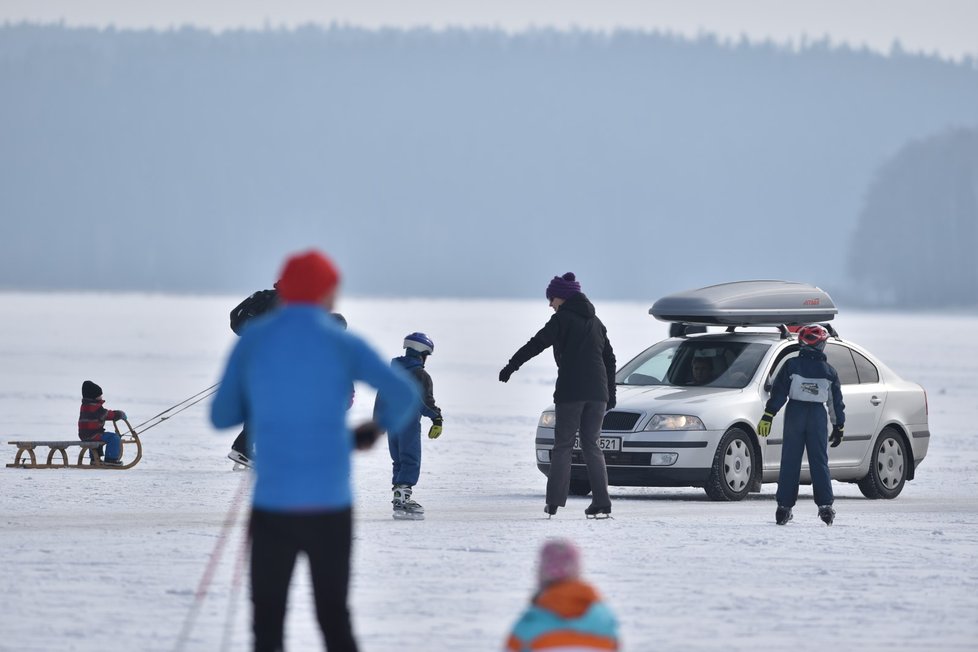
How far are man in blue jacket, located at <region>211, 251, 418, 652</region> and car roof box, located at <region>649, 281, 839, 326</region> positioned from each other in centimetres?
1057

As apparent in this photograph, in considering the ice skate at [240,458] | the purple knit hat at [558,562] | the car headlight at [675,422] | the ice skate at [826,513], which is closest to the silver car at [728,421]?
the car headlight at [675,422]

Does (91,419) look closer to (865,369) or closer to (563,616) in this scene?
(865,369)

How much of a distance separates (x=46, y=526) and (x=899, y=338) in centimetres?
7054

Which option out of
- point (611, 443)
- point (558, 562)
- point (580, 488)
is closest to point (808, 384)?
point (611, 443)

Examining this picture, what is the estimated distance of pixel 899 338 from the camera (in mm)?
79312

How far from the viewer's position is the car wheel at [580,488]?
16.0 metres

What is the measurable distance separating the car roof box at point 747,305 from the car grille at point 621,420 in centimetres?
125

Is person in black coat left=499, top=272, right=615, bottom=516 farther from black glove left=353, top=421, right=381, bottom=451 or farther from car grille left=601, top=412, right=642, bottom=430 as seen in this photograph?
black glove left=353, top=421, right=381, bottom=451

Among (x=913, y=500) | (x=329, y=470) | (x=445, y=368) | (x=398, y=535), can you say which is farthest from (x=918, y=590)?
(x=445, y=368)

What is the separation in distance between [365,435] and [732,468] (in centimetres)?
1011

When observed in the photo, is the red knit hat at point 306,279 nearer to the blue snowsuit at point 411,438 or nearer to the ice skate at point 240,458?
the blue snowsuit at point 411,438

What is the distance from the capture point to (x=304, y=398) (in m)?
5.56

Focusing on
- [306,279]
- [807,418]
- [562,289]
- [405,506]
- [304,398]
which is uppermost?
[306,279]

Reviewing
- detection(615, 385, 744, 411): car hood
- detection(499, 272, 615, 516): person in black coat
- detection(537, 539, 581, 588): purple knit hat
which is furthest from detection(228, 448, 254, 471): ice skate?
detection(537, 539, 581, 588): purple knit hat
